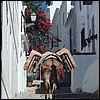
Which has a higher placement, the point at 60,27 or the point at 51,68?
the point at 60,27

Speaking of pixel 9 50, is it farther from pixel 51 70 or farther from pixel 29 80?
pixel 29 80

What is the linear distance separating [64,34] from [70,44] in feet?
14.2

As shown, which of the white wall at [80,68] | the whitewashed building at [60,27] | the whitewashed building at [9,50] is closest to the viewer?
the whitewashed building at [9,50]

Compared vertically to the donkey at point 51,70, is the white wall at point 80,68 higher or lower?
lower

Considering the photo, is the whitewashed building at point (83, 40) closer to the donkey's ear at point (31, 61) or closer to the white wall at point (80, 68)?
the white wall at point (80, 68)

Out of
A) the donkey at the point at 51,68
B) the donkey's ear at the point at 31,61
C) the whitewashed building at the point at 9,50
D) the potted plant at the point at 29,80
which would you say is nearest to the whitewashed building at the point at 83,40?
the whitewashed building at the point at 9,50

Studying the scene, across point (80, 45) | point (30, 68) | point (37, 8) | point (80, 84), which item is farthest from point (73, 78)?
point (37, 8)

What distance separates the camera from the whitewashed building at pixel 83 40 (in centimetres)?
1541

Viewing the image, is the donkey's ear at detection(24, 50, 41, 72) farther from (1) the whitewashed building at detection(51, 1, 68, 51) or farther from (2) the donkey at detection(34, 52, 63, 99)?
(1) the whitewashed building at detection(51, 1, 68, 51)

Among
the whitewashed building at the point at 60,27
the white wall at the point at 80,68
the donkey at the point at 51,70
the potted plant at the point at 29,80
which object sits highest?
the whitewashed building at the point at 60,27

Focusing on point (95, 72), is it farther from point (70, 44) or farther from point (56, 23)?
point (56, 23)

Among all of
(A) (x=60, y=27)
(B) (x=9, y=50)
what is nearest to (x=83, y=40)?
(B) (x=9, y=50)

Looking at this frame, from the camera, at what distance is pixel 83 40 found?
23609 mm

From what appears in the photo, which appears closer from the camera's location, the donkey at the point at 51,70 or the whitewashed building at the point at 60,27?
the donkey at the point at 51,70
